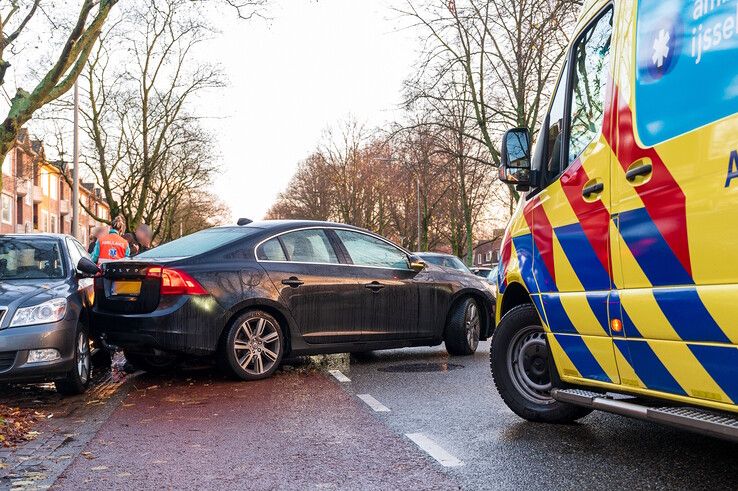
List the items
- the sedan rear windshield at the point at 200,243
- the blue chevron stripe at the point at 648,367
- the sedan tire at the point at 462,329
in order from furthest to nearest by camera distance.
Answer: the sedan tire at the point at 462,329 → the sedan rear windshield at the point at 200,243 → the blue chevron stripe at the point at 648,367

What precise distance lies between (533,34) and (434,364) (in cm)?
1736

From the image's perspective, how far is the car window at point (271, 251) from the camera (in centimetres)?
804

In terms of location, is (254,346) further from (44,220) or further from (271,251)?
(44,220)

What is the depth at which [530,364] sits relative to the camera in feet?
17.8

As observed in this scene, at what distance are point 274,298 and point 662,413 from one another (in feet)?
15.8

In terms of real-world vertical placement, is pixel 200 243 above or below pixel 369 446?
above

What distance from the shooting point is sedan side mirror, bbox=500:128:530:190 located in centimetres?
524

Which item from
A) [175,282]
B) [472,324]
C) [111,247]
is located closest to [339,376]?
[175,282]

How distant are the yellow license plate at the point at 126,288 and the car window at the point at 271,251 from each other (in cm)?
123

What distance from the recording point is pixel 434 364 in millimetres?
8914

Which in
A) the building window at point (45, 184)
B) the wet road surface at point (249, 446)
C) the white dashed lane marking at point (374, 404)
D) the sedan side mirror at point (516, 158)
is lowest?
the wet road surface at point (249, 446)

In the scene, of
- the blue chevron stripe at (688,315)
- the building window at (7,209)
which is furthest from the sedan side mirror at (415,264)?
the building window at (7,209)

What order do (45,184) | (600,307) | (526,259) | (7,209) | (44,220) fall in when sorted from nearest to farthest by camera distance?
(600,307) < (526,259) < (7,209) < (44,220) < (45,184)

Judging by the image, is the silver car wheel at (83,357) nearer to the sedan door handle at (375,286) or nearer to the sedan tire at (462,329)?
the sedan door handle at (375,286)
